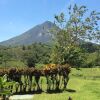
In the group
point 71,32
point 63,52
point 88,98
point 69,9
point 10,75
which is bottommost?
point 88,98

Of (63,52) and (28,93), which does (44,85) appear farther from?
(63,52)

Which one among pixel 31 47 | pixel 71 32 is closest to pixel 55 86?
pixel 71 32

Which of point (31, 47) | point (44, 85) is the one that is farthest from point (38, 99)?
point (31, 47)

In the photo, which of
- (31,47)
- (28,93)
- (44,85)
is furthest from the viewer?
(31,47)

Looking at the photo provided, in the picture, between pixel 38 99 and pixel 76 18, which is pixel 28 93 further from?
pixel 76 18

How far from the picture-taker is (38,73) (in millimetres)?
19500

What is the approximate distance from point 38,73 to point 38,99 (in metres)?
3.49

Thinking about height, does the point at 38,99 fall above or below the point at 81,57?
below

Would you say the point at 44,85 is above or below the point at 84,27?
below

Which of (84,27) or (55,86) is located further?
(84,27)

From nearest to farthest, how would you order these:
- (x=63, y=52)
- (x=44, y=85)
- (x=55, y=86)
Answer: (x=55, y=86)
(x=44, y=85)
(x=63, y=52)

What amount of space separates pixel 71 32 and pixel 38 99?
36.7 meters

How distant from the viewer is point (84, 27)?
5150 cm

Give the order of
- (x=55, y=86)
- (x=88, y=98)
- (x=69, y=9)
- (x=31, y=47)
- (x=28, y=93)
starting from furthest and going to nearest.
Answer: (x=31, y=47)
(x=69, y=9)
(x=55, y=86)
(x=28, y=93)
(x=88, y=98)
